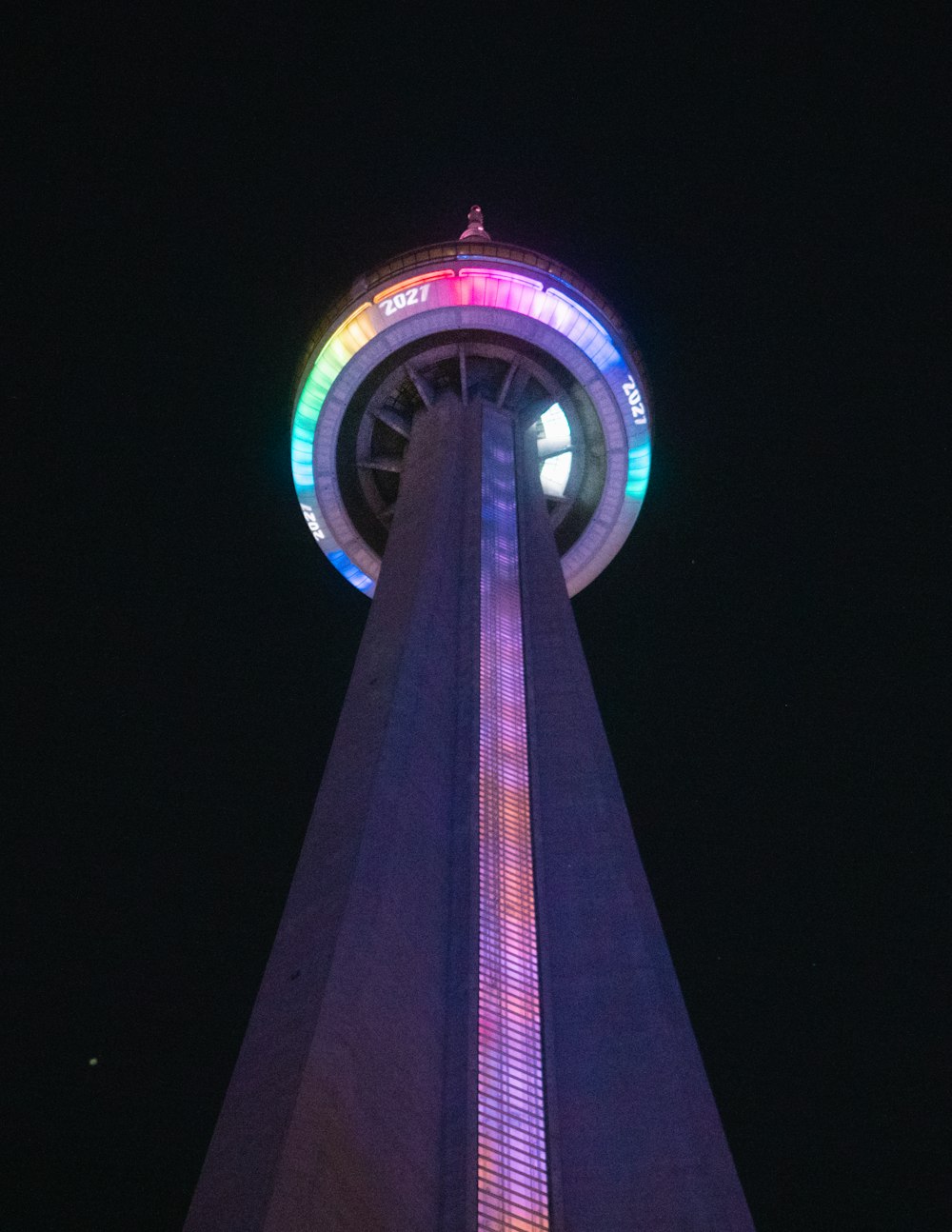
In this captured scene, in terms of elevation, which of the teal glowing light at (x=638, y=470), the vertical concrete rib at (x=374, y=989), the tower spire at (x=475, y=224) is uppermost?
→ the tower spire at (x=475, y=224)

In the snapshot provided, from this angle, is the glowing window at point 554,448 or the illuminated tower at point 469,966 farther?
the glowing window at point 554,448

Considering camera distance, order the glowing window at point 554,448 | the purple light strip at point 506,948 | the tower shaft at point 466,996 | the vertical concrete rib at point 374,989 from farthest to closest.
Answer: the glowing window at point 554,448 → the purple light strip at point 506,948 → the tower shaft at point 466,996 → the vertical concrete rib at point 374,989

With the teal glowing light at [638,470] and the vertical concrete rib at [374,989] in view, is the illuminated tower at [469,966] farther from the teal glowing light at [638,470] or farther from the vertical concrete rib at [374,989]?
the teal glowing light at [638,470]

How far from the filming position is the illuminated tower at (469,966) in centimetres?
793

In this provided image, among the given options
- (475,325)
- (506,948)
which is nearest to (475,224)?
(475,325)

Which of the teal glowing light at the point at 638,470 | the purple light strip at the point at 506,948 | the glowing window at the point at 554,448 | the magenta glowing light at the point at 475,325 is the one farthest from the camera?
the glowing window at the point at 554,448

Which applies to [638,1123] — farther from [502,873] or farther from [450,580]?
[450,580]

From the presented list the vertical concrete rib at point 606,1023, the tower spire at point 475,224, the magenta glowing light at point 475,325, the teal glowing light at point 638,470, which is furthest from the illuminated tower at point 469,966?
the tower spire at point 475,224

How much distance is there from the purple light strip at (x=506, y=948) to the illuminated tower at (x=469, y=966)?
0.02 metres

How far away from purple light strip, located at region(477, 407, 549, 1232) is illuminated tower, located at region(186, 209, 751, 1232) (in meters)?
0.02

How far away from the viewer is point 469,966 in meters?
10.2

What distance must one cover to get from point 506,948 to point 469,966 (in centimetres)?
55

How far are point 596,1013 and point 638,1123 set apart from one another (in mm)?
1233

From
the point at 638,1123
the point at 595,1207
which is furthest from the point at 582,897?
the point at 595,1207
